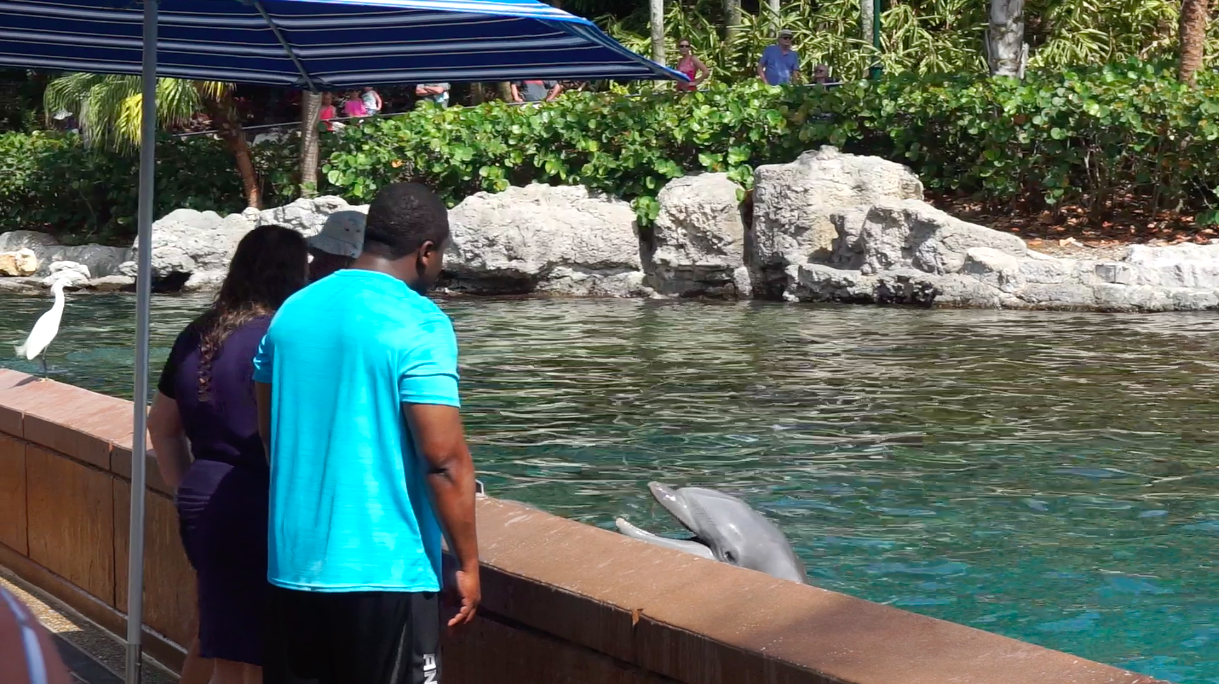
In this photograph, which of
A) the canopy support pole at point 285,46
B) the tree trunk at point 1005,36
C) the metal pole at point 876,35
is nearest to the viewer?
the canopy support pole at point 285,46

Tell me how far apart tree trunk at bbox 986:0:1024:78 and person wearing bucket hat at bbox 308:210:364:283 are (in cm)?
1487

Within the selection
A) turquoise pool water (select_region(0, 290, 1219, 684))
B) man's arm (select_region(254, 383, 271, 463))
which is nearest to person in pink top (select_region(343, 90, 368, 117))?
turquoise pool water (select_region(0, 290, 1219, 684))

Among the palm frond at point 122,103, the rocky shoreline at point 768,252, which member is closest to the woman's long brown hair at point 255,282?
the rocky shoreline at point 768,252

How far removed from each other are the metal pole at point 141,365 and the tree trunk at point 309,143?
1525 centimetres

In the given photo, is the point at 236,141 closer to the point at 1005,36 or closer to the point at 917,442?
the point at 1005,36

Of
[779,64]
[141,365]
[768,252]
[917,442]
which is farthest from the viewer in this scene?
[779,64]

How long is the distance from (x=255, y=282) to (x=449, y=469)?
0.96 meters

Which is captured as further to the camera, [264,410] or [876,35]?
[876,35]

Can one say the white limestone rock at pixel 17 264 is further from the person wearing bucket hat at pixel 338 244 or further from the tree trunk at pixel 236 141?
the person wearing bucket hat at pixel 338 244

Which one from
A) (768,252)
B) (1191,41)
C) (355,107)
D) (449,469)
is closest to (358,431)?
(449,469)

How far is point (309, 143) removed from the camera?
760 inches

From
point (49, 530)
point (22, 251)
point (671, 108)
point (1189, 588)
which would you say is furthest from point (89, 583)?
point (22, 251)

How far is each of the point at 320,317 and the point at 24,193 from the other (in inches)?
823

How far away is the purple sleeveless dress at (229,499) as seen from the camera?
3.46 m
